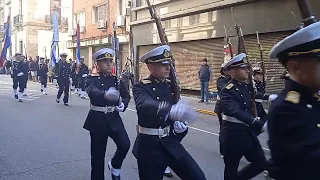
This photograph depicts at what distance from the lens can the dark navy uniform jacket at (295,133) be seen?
7.02 ft

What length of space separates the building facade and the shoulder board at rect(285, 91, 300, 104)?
22126 mm

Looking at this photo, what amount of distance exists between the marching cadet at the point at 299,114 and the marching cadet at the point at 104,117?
2695mm

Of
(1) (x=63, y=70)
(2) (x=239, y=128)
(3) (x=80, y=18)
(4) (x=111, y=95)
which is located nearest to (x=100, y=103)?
(4) (x=111, y=95)

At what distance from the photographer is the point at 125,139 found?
4980mm

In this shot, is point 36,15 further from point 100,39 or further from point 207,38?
point 207,38

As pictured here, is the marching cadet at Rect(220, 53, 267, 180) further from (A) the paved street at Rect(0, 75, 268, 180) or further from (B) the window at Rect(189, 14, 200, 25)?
(B) the window at Rect(189, 14, 200, 25)

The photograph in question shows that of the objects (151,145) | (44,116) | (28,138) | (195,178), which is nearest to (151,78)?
(151,145)

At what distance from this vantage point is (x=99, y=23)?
1080 inches

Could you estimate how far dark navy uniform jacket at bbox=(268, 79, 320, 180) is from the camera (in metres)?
2.14

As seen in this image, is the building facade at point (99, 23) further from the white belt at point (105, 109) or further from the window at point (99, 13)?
the white belt at point (105, 109)

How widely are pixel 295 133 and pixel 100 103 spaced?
324 centimetres

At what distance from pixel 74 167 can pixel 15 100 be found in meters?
11.2

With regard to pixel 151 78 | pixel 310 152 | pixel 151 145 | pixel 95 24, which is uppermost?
pixel 95 24

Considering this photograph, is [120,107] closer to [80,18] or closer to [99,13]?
[99,13]
